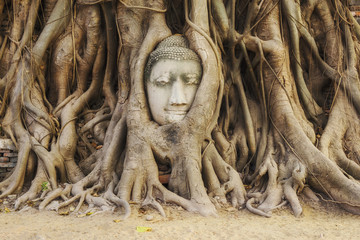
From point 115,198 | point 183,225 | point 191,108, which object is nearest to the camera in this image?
point 183,225

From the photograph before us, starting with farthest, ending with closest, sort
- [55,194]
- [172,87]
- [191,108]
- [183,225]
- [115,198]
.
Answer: [172,87] < [191,108] < [55,194] < [115,198] < [183,225]

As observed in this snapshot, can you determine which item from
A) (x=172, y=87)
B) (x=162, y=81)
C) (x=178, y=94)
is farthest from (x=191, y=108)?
(x=162, y=81)


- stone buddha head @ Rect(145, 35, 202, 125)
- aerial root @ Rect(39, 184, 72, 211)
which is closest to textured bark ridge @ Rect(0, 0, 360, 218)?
aerial root @ Rect(39, 184, 72, 211)

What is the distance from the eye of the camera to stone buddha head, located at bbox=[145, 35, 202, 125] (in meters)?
3.23

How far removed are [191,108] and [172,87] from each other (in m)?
0.31

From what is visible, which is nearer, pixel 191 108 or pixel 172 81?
pixel 191 108

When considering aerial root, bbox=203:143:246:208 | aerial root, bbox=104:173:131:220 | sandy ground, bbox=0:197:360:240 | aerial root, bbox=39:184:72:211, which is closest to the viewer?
sandy ground, bbox=0:197:360:240

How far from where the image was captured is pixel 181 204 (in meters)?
2.78

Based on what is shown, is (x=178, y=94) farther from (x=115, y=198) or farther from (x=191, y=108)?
(x=115, y=198)

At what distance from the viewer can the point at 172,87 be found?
325 centimetres

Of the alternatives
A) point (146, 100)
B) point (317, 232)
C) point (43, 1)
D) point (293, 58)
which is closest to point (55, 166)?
point (146, 100)

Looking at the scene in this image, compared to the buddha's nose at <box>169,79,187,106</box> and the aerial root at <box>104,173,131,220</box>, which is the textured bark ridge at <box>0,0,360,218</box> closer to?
the aerial root at <box>104,173,131,220</box>

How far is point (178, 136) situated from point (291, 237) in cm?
135

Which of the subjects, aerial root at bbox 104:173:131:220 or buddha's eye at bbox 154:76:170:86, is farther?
buddha's eye at bbox 154:76:170:86
